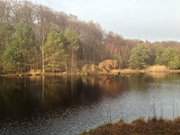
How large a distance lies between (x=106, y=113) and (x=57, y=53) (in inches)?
1791

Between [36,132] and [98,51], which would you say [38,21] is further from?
[36,132]

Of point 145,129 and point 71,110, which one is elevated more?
point 145,129

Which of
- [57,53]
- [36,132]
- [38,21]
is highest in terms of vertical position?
[38,21]

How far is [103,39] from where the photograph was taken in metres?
98.5

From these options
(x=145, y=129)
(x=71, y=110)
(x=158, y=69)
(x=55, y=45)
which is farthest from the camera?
(x=158, y=69)

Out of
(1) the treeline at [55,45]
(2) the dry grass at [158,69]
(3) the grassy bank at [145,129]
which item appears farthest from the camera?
(2) the dry grass at [158,69]

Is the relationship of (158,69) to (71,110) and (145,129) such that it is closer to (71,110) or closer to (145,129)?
(71,110)

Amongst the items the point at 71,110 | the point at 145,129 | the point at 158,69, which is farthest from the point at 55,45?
the point at 145,129

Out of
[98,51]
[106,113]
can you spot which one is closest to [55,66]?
[98,51]

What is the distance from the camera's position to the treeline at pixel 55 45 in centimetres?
6606

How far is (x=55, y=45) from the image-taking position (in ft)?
231

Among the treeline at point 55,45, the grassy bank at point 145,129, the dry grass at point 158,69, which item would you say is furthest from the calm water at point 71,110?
the dry grass at point 158,69

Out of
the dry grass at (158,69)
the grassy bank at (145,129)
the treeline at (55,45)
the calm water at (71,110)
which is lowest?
the calm water at (71,110)

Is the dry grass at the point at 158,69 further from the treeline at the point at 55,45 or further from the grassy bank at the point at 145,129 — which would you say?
the grassy bank at the point at 145,129
